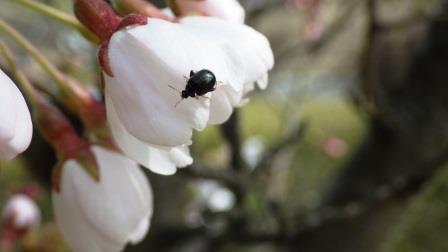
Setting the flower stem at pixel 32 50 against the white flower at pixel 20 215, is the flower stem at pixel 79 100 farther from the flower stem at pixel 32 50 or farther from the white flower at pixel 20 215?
the white flower at pixel 20 215

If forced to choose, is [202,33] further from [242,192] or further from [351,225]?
[351,225]

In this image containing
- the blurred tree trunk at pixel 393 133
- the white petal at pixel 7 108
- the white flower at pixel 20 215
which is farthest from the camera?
the blurred tree trunk at pixel 393 133

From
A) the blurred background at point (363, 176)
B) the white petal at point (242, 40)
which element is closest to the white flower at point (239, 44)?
the white petal at point (242, 40)

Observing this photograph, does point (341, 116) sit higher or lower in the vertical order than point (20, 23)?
higher

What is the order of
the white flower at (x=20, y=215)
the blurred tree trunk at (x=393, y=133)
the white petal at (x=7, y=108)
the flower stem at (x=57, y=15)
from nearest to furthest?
the white petal at (x=7, y=108) < the flower stem at (x=57, y=15) < the white flower at (x=20, y=215) < the blurred tree trunk at (x=393, y=133)

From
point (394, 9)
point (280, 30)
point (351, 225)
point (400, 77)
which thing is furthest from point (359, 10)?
point (280, 30)

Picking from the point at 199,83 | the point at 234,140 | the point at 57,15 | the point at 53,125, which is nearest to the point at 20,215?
the point at 234,140

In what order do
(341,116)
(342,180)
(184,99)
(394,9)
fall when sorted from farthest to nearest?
1. (341,116)
2. (394,9)
3. (342,180)
4. (184,99)
